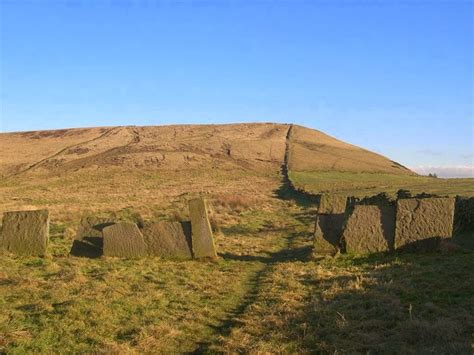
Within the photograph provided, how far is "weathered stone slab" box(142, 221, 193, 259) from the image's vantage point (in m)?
15.7

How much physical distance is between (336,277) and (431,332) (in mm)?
4724

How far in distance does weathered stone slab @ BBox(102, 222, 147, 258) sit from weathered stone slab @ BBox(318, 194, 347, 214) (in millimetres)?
5675

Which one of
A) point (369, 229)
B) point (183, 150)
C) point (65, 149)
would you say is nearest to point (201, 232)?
point (369, 229)

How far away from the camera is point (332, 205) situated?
1658 cm

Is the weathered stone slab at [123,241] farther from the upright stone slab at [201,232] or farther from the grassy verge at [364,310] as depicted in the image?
the grassy verge at [364,310]

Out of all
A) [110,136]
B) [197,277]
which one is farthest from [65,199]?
[110,136]

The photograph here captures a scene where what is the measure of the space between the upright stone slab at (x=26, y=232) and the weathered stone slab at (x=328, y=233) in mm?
8442

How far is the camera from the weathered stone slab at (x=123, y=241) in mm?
15680

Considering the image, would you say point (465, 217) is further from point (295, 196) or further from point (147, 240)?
point (295, 196)

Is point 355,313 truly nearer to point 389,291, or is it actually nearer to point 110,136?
point 389,291

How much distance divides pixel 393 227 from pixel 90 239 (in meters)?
9.37

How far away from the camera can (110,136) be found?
9812 centimetres

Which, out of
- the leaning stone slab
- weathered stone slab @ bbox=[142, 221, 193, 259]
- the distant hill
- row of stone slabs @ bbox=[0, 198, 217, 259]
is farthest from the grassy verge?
the distant hill

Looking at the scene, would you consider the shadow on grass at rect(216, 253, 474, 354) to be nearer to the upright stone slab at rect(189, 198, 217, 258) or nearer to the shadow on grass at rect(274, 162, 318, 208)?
the upright stone slab at rect(189, 198, 217, 258)
